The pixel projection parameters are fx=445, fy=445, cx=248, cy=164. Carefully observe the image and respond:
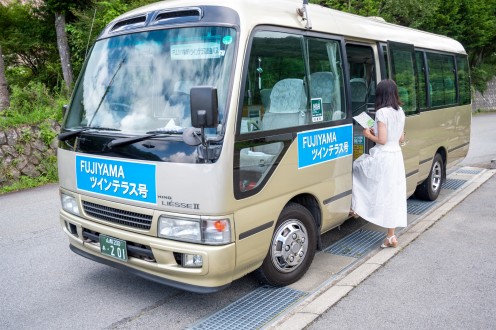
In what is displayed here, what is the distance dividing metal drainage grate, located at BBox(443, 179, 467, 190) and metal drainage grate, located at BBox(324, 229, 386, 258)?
125 inches

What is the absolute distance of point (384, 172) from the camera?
16.2 ft

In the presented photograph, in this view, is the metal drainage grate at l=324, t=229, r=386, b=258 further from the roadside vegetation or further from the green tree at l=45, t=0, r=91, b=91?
the green tree at l=45, t=0, r=91, b=91

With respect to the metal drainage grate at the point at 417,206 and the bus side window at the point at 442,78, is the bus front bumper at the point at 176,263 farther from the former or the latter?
the bus side window at the point at 442,78

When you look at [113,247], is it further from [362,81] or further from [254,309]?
[362,81]

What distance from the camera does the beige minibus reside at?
10.9 feet

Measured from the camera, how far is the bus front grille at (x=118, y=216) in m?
3.53

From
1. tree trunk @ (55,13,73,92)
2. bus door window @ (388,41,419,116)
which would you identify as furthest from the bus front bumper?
tree trunk @ (55,13,73,92)

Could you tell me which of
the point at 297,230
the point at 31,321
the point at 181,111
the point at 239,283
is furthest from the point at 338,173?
the point at 31,321

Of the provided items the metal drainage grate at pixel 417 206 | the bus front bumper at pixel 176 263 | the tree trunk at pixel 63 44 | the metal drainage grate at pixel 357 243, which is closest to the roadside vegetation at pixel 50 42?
the tree trunk at pixel 63 44

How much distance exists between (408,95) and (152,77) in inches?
153

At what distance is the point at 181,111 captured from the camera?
3527 millimetres

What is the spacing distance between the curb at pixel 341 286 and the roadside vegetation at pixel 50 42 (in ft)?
24.1

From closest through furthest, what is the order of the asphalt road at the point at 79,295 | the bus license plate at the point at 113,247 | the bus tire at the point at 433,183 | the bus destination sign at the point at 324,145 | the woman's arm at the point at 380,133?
the bus license plate at the point at 113,247
the asphalt road at the point at 79,295
the bus destination sign at the point at 324,145
the woman's arm at the point at 380,133
the bus tire at the point at 433,183

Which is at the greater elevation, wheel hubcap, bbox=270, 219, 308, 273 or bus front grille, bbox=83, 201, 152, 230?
bus front grille, bbox=83, 201, 152, 230
